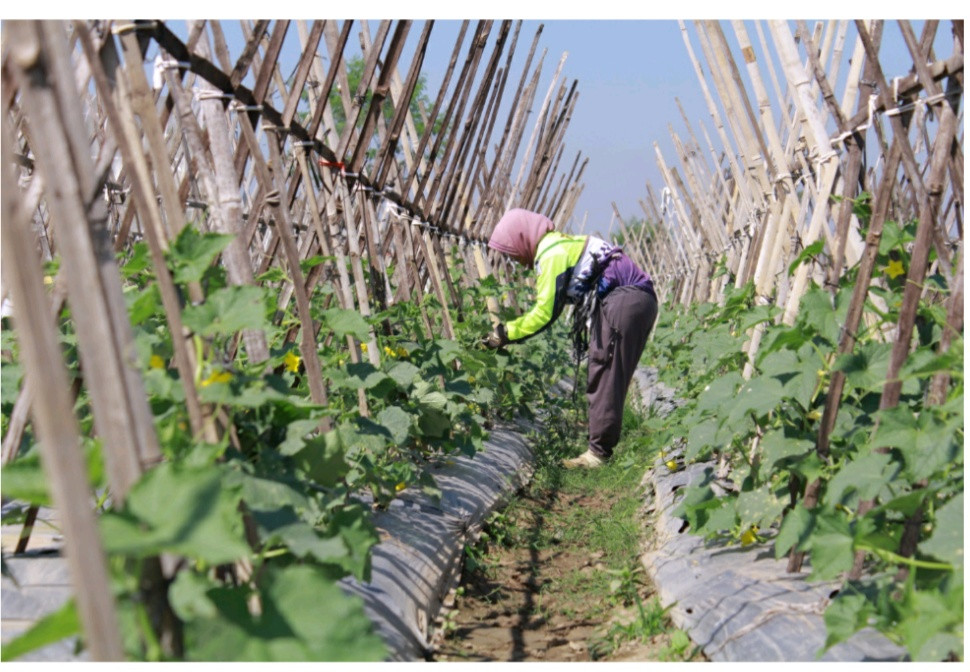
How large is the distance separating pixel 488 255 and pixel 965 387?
980 cm

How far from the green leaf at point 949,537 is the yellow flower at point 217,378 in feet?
4.16

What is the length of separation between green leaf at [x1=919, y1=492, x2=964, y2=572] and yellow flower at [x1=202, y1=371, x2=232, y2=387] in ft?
4.16

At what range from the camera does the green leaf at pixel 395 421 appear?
3.49 m

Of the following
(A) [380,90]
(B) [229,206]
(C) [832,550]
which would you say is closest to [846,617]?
(C) [832,550]

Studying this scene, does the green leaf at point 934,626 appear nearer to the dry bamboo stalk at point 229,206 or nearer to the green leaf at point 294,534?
the green leaf at point 294,534

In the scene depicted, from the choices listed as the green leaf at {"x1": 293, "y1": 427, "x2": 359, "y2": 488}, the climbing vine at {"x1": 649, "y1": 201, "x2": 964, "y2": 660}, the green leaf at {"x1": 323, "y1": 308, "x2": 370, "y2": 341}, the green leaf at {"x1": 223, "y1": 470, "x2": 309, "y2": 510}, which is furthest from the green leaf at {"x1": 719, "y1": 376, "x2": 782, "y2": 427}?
the green leaf at {"x1": 223, "y1": 470, "x2": 309, "y2": 510}

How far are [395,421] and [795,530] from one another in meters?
1.41

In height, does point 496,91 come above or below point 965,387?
above

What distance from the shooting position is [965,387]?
1.99 meters

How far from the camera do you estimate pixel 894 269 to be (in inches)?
116

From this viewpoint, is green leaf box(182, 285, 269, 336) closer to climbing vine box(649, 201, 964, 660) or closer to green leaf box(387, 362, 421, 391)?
climbing vine box(649, 201, 964, 660)

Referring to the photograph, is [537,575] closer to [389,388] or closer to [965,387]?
[389,388]

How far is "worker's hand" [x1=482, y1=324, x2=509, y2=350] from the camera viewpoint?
5820 millimetres
